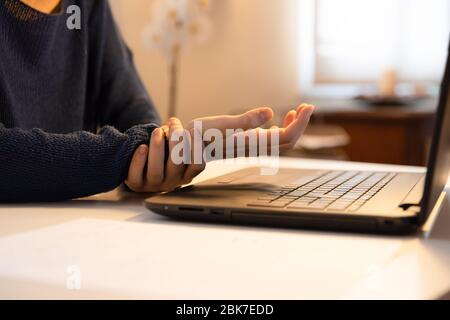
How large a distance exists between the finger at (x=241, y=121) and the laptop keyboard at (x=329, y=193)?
8cm

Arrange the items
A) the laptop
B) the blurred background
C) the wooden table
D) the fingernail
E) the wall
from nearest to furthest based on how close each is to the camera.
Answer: the laptop, the fingernail, the wooden table, the blurred background, the wall

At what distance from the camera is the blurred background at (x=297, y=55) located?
301 centimetres

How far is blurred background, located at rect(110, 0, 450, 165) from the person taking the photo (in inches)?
119

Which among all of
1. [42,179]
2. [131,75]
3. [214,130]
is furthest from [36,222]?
[131,75]

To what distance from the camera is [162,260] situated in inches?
17.8

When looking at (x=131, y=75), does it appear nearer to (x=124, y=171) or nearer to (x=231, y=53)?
(x=124, y=171)

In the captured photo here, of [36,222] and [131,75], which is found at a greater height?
[131,75]

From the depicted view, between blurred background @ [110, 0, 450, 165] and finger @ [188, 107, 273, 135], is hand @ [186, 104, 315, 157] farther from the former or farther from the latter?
blurred background @ [110, 0, 450, 165]

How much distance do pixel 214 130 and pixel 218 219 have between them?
0.46 ft

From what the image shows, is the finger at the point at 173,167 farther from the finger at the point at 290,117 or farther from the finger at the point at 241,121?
the finger at the point at 290,117

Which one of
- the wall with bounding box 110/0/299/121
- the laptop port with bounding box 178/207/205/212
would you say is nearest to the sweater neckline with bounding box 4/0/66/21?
the laptop port with bounding box 178/207/205/212

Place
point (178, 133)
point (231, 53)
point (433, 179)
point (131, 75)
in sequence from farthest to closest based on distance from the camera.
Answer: point (231, 53)
point (131, 75)
point (178, 133)
point (433, 179)

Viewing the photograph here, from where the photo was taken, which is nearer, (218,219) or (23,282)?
(23,282)

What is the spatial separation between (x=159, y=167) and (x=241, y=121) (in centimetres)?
10
